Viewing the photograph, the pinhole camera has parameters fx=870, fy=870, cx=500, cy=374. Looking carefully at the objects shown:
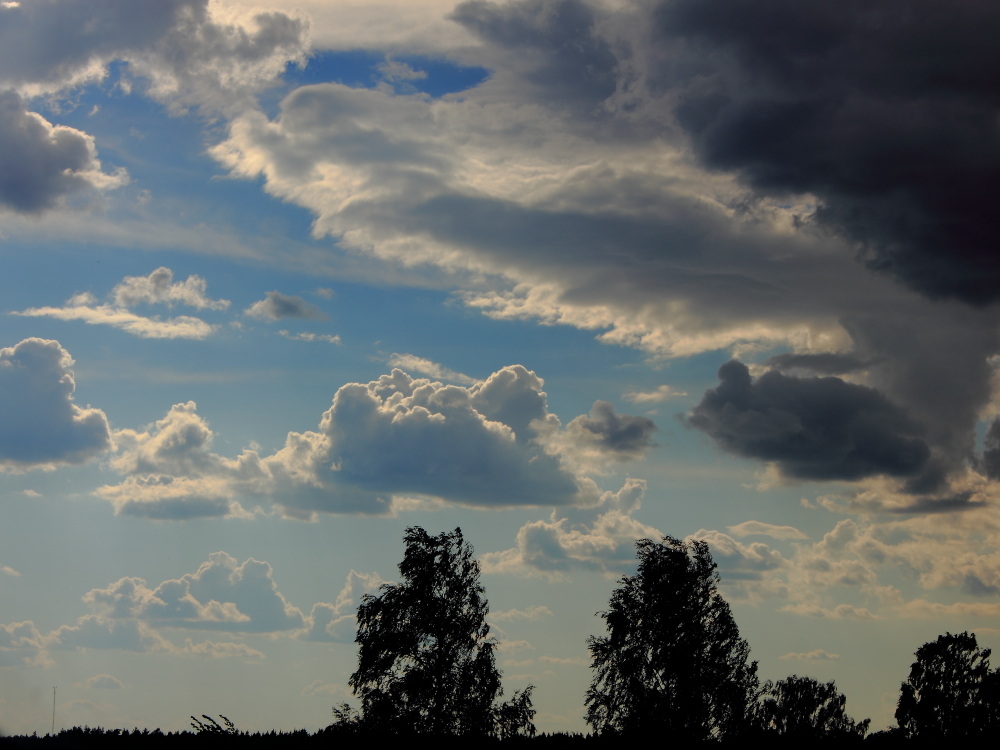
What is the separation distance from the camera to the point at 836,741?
119ft

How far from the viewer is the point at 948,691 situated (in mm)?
88375

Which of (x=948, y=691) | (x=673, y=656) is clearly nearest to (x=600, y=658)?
(x=673, y=656)

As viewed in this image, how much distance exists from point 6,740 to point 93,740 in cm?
354

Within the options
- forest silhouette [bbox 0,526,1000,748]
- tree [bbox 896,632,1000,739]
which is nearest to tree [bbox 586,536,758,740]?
forest silhouette [bbox 0,526,1000,748]

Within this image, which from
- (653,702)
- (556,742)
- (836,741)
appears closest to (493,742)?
(556,742)

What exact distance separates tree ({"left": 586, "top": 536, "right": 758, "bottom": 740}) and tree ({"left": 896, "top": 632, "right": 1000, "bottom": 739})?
37871 mm

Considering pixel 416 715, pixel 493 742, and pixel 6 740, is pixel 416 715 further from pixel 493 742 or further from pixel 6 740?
A: pixel 6 740

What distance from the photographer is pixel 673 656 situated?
60219 mm

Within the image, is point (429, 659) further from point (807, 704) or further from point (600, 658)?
point (807, 704)

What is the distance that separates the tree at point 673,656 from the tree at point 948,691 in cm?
3787

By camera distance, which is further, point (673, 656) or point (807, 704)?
point (807, 704)

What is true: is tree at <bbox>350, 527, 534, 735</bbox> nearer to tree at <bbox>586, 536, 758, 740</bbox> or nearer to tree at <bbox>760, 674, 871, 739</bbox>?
tree at <bbox>586, 536, 758, 740</bbox>

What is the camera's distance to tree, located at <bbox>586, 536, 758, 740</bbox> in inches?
2333

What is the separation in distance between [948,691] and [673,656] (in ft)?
150
